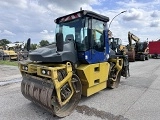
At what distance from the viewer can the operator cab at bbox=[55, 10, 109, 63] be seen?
493 centimetres

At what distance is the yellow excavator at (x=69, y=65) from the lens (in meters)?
4.09

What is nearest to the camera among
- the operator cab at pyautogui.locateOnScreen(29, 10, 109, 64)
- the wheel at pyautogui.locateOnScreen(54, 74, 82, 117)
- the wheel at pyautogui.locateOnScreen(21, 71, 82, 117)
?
the wheel at pyautogui.locateOnScreen(21, 71, 82, 117)

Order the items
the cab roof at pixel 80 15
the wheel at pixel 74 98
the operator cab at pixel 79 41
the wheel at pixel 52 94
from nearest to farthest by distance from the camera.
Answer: the wheel at pixel 52 94, the operator cab at pixel 79 41, the wheel at pixel 74 98, the cab roof at pixel 80 15

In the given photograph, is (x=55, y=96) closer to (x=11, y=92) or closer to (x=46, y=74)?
(x=46, y=74)

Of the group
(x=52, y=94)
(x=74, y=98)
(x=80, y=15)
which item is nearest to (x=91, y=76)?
(x=74, y=98)

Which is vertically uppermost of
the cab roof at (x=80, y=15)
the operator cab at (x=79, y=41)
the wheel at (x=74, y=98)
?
the cab roof at (x=80, y=15)

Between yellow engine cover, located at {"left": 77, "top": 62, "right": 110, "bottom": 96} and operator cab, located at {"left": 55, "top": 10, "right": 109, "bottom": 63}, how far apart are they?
192mm

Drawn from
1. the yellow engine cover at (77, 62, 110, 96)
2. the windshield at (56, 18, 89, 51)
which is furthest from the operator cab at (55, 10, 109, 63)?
the yellow engine cover at (77, 62, 110, 96)

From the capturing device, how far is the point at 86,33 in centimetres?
494

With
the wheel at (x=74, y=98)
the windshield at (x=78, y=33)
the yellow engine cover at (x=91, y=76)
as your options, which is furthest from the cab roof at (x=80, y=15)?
the wheel at (x=74, y=98)

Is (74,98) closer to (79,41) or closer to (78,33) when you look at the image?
(79,41)

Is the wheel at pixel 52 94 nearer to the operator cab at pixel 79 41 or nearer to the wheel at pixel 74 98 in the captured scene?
the wheel at pixel 74 98

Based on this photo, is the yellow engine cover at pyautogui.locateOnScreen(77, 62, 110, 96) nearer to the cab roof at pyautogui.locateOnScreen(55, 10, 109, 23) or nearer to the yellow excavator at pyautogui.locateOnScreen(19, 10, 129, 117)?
the yellow excavator at pyautogui.locateOnScreen(19, 10, 129, 117)

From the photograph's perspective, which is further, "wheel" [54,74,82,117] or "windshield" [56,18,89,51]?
"windshield" [56,18,89,51]
